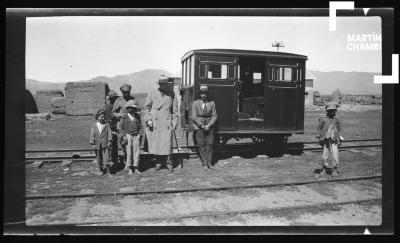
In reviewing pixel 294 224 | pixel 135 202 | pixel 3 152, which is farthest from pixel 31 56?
pixel 294 224

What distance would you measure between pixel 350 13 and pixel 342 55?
31.8 inches

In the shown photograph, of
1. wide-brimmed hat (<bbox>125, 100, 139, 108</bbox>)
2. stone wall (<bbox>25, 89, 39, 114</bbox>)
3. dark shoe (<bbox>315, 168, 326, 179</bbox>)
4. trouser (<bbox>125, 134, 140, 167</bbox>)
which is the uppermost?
stone wall (<bbox>25, 89, 39, 114</bbox>)

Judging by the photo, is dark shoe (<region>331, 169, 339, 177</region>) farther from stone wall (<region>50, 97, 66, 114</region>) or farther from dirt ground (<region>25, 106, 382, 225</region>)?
stone wall (<region>50, 97, 66, 114</region>)

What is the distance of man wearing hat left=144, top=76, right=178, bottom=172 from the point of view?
26.0 ft

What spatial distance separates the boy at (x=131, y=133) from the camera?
24.9ft

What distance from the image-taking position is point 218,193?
658cm

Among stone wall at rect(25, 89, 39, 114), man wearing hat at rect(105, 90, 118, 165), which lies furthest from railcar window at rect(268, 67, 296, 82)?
stone wall at rect(25, 89, 39, 114)

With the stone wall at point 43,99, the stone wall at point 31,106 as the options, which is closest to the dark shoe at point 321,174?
the stone wall at point 31,106

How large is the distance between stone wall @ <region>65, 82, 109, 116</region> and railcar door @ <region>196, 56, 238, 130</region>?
9.91 metres

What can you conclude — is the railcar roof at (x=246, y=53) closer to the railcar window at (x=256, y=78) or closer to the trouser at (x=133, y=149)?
the railcar window at (x=256, y=78)

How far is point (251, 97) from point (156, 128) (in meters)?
3.71

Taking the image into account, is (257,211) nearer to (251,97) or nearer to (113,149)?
(113,149)

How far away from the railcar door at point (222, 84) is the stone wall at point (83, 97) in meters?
9.91

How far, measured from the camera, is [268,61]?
933 cm
